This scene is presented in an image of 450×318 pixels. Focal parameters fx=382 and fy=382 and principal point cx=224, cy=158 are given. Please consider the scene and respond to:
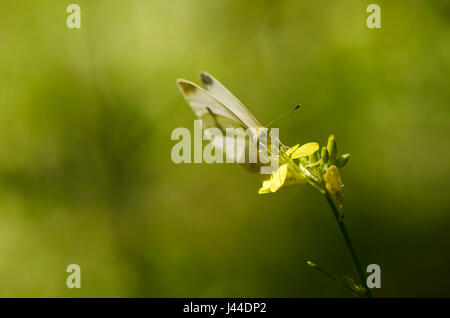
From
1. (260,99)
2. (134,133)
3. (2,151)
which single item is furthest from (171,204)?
(2,151)

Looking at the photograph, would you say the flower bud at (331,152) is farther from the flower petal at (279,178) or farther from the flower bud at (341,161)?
the flower petal at (279,178)

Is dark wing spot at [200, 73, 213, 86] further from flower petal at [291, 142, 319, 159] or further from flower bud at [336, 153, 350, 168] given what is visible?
flower bud at [336, 153, 350, 168]

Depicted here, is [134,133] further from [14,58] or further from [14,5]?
[14,5]

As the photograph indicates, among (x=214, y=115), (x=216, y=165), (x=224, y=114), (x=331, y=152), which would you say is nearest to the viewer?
(x=331, y=152)

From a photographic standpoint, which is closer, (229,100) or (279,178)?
(279,178)

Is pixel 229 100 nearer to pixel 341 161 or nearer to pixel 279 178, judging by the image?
pixel 279 178

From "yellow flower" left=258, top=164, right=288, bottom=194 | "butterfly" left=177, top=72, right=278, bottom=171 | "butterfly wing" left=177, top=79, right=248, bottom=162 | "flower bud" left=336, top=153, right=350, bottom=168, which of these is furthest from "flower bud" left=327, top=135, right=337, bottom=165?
"butterfly wing" left=177, top=79, right=248, bottom=162

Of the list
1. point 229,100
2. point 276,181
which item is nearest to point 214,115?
point 229,100

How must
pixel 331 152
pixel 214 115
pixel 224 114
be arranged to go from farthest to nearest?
1. pixel 214 115
2. pixel 224 114
3. pixel 331 152
